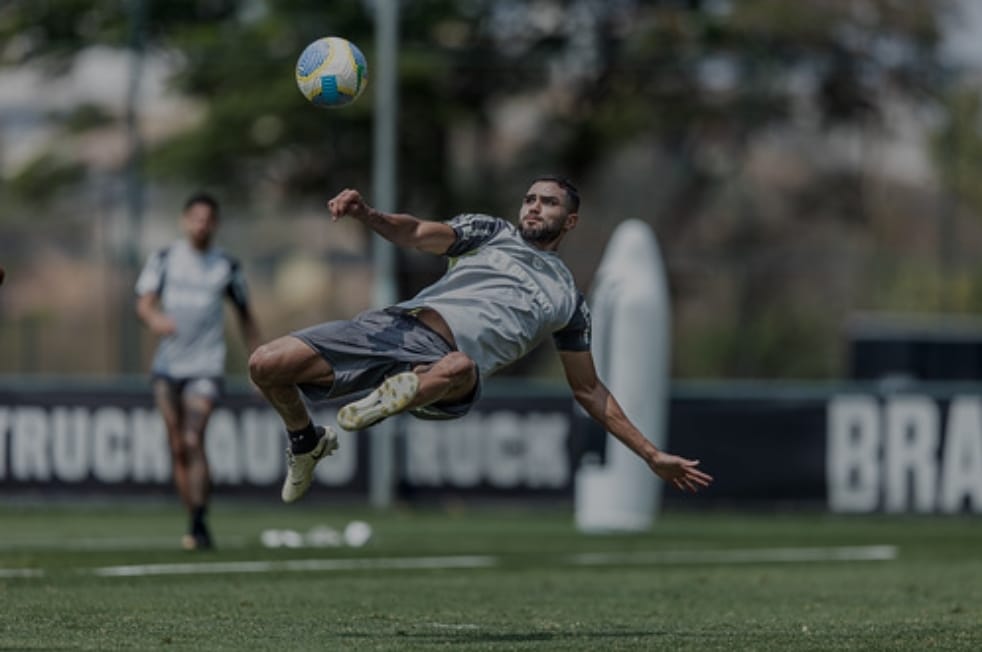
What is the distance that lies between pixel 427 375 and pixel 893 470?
41.0 feet

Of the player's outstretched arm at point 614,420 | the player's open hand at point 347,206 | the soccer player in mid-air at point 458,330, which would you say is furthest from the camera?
the player's outstretched arm at point 614,420

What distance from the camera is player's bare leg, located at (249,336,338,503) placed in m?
10.1

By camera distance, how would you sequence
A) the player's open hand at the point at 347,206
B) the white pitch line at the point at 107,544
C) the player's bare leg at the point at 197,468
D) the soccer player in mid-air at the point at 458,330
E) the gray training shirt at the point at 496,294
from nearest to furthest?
1. the player's open hand at the point at 347,206
2. the soccer player in mid-air at the point at 458,330
3. the gray training shirt at the point at 496,294
4. the player's bare leg at the point at 197,468
5. the white pitch line at the point at 107,544

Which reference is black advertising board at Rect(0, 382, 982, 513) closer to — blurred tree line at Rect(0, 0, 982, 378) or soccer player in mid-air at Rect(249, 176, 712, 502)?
blurred tree line at Rect(0, 0, 982, 378)

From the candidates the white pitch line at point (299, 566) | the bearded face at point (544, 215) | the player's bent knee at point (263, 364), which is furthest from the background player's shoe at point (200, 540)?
the bearded face at point (544, 215)

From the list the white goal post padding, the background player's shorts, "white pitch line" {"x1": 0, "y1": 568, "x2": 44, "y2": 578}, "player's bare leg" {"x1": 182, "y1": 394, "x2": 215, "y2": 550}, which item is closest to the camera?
"white pitch line" {"x1": 0, "y1": 568, "x2": 44, "y2": 578}

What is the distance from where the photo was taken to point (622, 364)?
20125mm

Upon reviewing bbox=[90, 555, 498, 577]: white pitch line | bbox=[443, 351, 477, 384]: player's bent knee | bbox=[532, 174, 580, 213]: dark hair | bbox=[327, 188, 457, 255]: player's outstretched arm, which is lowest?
bbox=[90, 555, 498, 577]: white pitch line

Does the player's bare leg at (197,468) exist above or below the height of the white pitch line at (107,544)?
above

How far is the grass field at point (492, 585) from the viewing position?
9844mm

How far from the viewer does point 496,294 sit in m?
10.4

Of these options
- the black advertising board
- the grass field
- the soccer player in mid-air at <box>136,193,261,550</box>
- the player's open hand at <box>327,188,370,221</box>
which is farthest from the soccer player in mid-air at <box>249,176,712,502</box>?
the black advertising board

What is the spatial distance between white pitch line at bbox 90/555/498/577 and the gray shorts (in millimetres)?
3760

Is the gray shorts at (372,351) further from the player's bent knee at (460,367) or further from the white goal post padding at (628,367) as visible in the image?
the white goal post padding at (628,367)
